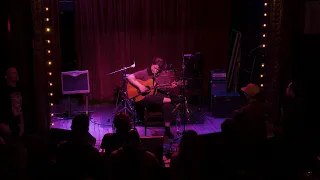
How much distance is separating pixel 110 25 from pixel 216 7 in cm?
285

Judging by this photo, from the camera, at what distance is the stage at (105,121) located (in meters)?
8.33

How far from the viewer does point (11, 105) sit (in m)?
6.58

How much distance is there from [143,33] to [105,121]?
2950 millimetres

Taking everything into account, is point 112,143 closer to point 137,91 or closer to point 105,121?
point 137,91

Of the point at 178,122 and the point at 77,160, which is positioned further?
the point at 178,122

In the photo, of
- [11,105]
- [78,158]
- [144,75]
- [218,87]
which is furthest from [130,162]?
[218,87]

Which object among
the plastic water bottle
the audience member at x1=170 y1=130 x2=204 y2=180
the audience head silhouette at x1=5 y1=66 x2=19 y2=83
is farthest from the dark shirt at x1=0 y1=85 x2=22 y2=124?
the audience member at x1=170 y1=130 x2=204 y2=180

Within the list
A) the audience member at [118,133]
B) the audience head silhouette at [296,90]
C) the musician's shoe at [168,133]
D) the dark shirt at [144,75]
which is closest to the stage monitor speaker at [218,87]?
the dark shirt at [144,75]

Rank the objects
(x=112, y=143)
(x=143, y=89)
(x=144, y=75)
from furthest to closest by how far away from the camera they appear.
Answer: (x=144, y=75), (x=143, y=89), (x=112, y=143)

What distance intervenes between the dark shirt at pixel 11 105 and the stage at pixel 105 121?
1.33 m

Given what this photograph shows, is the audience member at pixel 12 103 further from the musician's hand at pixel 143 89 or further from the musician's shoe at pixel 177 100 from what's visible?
the musician's shoe at pixel 177 100

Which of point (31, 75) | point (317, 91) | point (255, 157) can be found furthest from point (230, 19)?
point (255, 157)

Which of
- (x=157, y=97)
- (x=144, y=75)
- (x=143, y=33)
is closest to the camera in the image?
(x=157, y=97)

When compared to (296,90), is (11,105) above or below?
below
